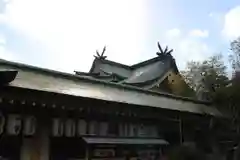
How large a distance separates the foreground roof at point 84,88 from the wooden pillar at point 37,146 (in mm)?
1075

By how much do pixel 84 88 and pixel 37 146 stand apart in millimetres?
2969

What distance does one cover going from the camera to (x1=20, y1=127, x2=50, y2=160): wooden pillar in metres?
8.02

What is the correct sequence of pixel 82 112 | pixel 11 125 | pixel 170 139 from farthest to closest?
pixel 170 139
pixel 82 112
pixel 11 125

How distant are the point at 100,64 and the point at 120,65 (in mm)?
1917

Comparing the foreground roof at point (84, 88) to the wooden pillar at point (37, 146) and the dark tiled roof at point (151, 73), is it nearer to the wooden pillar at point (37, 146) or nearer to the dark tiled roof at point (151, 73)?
the wooden pillar at point (37, 146)

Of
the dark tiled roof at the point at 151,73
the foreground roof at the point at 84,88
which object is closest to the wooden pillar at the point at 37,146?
the foreground roof at the point at 84,88

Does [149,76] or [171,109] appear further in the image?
[149,76]

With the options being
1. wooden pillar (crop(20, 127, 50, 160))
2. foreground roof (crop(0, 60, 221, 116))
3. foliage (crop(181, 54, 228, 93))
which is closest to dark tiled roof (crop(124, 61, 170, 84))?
foliage (crop(181, 54, 228, 93))

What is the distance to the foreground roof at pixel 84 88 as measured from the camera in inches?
345

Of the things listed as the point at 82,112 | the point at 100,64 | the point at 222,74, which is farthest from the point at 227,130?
the point at 100,64

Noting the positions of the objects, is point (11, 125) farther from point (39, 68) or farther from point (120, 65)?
point (120, 65)

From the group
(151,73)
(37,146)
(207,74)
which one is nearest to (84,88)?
(37,146)

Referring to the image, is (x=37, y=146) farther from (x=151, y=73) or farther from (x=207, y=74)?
(x=151, y=73)

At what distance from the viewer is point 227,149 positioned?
49.5 feet
